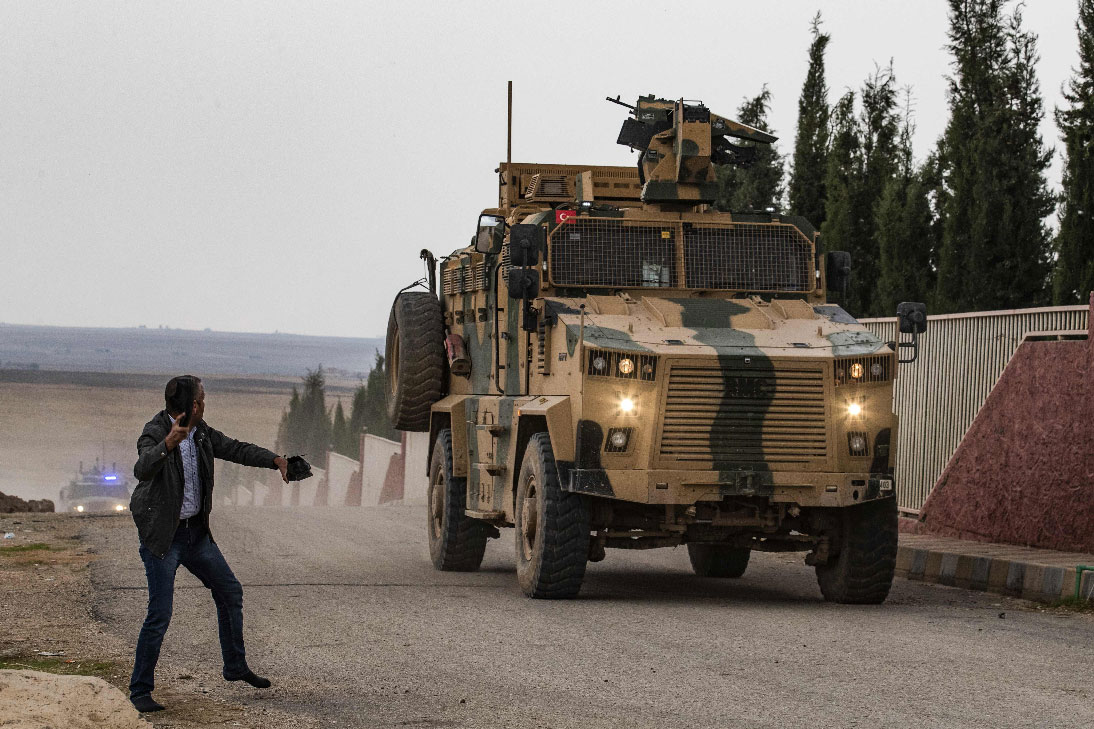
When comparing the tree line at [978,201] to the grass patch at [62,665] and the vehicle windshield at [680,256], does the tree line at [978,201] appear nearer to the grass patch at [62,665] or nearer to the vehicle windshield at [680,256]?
the vehicle windshield at [680,256]

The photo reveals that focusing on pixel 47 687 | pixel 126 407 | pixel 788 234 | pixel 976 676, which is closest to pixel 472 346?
pixel 788 234

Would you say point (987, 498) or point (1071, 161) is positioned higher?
point (1071, 161)

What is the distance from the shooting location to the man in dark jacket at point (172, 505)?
859 centimetres

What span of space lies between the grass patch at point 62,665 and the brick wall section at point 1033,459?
33.6ft

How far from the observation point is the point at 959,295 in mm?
26344

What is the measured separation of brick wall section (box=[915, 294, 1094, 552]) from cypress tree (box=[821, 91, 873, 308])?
1176 cm

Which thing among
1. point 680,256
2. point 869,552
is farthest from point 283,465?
point 680,256

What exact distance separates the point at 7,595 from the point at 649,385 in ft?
17.7

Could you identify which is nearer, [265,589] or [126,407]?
[265,589]

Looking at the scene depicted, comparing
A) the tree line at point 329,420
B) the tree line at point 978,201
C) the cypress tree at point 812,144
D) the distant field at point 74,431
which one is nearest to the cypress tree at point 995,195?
the tree line at point 978,201

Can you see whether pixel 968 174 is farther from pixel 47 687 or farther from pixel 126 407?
pixel 126 407

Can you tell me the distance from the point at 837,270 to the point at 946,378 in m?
5.21

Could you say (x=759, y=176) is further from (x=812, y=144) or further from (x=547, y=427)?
(x=547, y=427)

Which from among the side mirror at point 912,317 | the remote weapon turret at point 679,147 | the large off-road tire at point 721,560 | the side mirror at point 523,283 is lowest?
the large off-road tire at point 721,560
